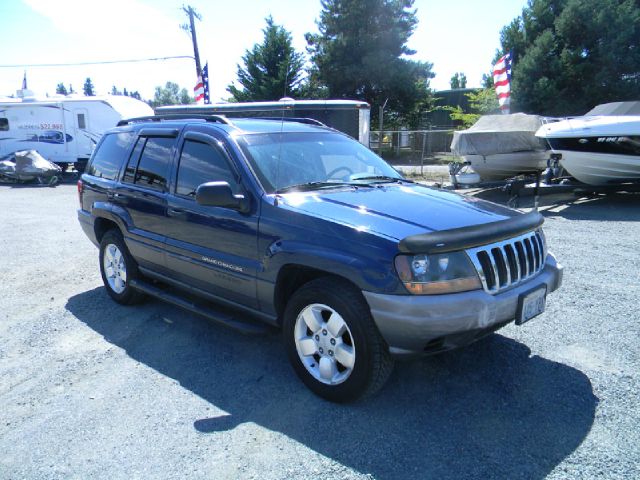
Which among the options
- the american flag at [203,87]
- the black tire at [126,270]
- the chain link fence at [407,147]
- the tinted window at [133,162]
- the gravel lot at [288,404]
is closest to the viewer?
the gravel lot at [288,404]

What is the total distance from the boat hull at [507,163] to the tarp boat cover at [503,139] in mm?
120

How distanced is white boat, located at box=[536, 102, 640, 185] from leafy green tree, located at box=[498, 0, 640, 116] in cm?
1438

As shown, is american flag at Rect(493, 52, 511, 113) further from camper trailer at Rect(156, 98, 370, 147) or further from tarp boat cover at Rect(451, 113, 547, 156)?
camper trailer at Rect(156, 98, 370, 147)

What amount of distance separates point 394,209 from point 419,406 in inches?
50.8

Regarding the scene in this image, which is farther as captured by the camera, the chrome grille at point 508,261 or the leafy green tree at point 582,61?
the leafy green tree at point 582,61

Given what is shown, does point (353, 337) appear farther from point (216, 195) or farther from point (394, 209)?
point (216, 195)

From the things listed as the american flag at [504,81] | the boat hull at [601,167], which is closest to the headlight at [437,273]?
the boat hull at [601,167]

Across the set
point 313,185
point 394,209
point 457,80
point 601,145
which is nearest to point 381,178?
point 313,185

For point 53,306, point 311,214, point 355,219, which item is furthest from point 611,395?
point 53,306

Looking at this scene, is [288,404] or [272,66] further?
[272,66]

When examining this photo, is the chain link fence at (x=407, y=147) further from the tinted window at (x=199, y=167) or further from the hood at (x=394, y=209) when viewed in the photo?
the hood at (x=394, y=209)

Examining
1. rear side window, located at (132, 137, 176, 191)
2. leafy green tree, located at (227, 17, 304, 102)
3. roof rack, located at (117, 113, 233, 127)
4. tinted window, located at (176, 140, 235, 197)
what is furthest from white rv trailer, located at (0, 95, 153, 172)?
tinted window, located at (176, 140, 235, 197)

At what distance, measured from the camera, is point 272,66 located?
87.5ft

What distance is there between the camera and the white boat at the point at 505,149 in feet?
39.8
